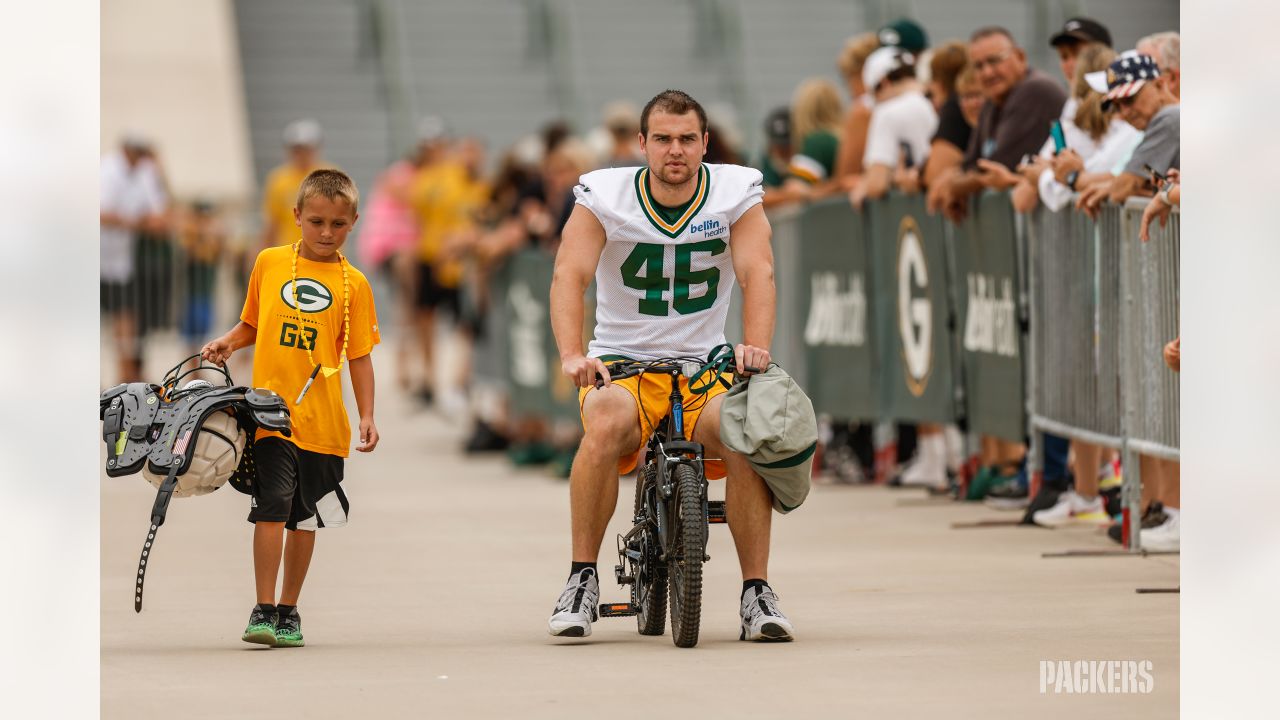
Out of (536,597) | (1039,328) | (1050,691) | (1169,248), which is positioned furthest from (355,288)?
(1039,328)

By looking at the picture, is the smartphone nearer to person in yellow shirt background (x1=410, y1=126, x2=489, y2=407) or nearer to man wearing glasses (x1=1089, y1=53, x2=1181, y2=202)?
man wearing glasses (x1=1089, y1=53, x2=1181, y2=202)

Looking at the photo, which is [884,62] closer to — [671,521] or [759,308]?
[759,308]

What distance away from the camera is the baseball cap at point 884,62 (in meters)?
13.1

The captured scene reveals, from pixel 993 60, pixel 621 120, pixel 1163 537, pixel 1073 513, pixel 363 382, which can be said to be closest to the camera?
pixel 363 382

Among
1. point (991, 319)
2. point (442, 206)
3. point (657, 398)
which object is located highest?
point (442, 206)

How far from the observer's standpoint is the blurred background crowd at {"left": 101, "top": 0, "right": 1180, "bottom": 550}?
36.7 feet

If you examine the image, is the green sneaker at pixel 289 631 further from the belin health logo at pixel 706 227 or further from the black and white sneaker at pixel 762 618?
the belin health logo at pixel 706 227

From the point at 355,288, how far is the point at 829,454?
6962mm

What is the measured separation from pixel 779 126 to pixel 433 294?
743cm

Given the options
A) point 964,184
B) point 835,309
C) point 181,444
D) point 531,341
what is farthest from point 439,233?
point 181,444

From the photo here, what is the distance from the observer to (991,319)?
11.9 m

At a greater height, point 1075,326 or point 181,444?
point 1075,326

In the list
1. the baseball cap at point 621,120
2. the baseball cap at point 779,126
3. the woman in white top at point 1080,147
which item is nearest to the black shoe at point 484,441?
the baseball cap at point 621,120

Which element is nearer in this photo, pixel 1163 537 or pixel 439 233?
pixel 1163 537
